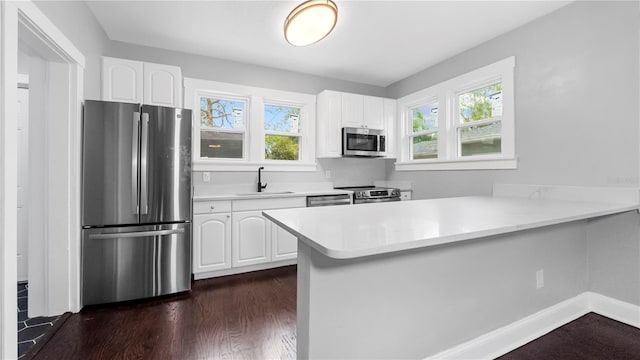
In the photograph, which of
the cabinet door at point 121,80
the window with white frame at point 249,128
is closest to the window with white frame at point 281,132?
the window with white frame at point 249,128

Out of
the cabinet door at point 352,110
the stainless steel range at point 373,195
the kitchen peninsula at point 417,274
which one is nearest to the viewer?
the kitchen peninsula at point 417,274

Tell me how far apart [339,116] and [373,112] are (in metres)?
0.60

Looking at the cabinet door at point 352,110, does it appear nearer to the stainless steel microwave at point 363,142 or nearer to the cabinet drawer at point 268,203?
the stainless steel microwave at point 363,142

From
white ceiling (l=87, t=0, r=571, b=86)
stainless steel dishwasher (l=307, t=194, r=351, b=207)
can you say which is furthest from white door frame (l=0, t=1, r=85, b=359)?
stainless steel dishwasher (l=307, t=194, r=351, b=207)

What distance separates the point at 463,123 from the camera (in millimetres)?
3418

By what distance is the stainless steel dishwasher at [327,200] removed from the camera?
3443 millimetres

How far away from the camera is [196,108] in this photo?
3402mm

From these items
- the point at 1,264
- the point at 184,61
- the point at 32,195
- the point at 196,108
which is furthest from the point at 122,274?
the point at 184,61

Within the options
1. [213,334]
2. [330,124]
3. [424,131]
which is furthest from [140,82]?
[424,131]

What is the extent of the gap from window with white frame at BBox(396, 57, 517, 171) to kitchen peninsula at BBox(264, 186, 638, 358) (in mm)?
1123

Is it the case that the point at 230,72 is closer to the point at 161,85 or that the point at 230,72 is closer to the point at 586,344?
the point at 161,85

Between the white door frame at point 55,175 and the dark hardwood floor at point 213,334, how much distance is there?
36 centimetres

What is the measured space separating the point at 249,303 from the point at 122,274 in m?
1.11

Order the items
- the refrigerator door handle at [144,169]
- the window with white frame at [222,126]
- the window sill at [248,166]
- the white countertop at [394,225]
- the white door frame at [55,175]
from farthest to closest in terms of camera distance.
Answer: the window with white frame at [222,126], the window sill at [248,166], the refrigerator door handle at [144,169], the white door frame at [55,175], the white countertop at [394,225]
